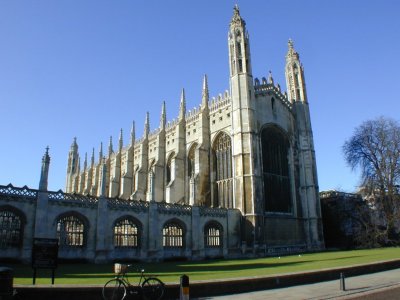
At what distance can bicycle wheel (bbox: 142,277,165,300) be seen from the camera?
31.6 ft

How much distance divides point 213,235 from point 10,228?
16938mm

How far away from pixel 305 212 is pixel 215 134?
1352 centimetres

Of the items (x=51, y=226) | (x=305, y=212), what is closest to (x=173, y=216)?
(x=51, y=226)

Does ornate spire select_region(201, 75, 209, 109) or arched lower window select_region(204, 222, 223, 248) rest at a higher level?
ornate spire select_region(201, 75, 209, 109)

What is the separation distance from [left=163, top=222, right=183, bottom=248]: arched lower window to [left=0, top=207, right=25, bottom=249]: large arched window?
36.1 feet

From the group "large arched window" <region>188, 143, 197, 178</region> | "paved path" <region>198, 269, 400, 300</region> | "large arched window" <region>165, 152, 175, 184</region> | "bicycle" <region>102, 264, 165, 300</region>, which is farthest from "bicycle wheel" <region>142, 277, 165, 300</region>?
"large arched window" <region>165, 152, 175, 184</region>

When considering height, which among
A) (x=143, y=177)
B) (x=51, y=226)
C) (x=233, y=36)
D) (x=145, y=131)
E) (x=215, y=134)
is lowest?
(x=51, y=226)

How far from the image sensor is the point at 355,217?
41.9 meters

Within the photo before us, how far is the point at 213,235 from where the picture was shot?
3148 centimetres

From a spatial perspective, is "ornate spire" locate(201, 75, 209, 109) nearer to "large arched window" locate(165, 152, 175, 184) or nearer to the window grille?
"large arched window" locate(165, 152, 175, 184)

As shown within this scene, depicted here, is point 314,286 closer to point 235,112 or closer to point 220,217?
point 220,217

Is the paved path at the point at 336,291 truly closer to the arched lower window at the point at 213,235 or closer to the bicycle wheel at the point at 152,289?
the bicycle wheel at the point at 152,289

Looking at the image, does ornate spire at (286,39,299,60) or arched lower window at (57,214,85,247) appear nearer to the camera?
arched lower window at (57,214,85,247)

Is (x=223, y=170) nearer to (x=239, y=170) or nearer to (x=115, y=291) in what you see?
(x=239, y=170)
